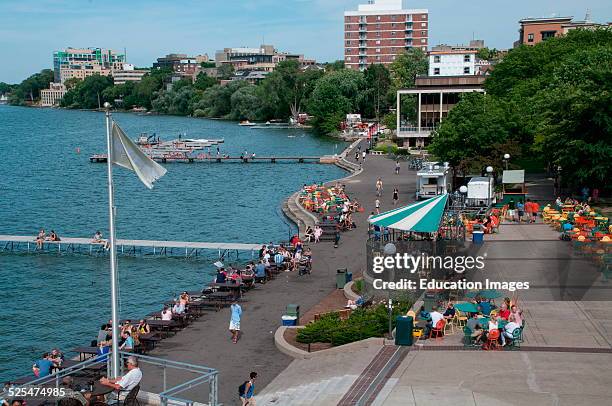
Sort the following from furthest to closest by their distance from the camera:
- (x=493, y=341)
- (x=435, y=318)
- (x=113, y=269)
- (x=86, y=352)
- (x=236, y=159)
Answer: (x=236, y=159) < (x=86, y=352) < (x=435, y=318) < (x=493, y=341) < (x=113, y=269)

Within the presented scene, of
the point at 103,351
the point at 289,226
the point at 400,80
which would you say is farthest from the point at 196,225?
the point at 400,80

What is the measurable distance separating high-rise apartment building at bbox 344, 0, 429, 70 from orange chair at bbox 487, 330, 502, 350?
578ft

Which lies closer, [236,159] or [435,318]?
[435,318]

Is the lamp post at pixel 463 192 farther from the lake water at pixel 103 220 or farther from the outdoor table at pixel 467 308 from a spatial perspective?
the outdoor table at pixel 467 308

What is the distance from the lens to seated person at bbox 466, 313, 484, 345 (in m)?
22.2

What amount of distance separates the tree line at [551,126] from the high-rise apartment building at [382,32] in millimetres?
122282

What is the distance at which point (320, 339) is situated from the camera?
24.0 meters

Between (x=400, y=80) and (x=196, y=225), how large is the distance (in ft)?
319

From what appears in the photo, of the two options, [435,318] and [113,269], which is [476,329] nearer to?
[435,318]

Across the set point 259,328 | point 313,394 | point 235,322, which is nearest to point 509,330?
point 313,394

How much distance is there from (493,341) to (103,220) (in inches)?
1741

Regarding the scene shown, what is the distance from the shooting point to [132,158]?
687 inches

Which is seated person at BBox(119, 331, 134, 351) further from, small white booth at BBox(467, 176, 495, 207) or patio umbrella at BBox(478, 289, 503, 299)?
small white booth at BBox(467, 176, 495, 207)

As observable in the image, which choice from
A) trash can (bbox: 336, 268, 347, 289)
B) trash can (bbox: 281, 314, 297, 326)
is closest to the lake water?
trash can (bbox: 336, 268, 347, 289)
